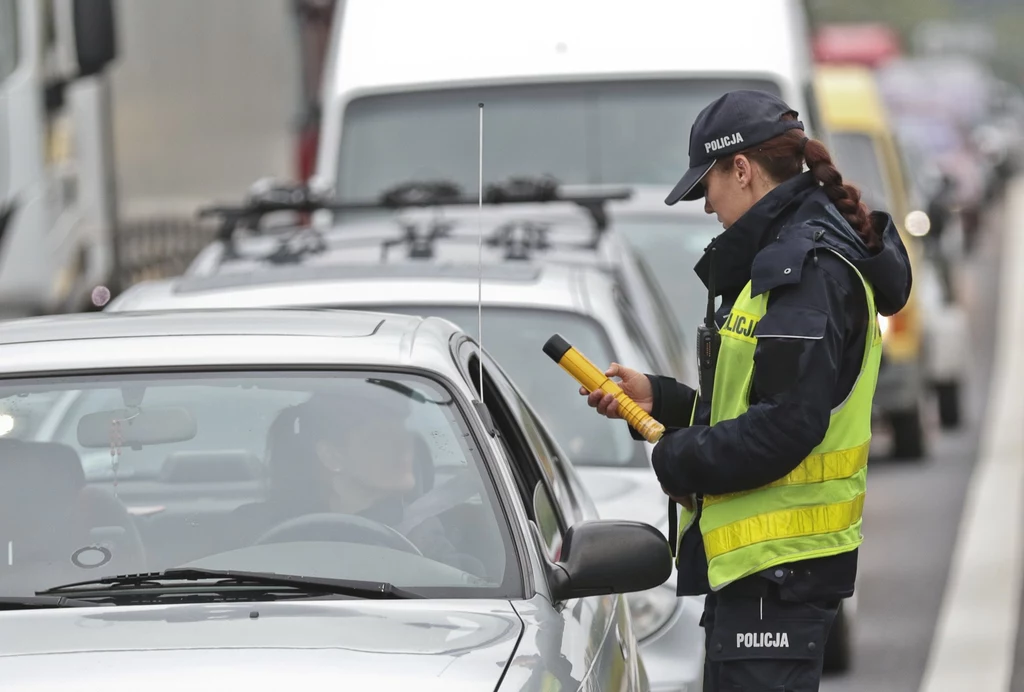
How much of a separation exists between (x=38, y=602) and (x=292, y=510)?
570mm

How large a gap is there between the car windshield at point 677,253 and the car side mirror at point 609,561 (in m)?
5.07

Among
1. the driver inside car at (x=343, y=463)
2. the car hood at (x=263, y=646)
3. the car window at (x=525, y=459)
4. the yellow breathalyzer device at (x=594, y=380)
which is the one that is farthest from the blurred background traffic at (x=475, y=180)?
the car hood at (x=263, y=646)

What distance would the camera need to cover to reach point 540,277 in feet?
22.8

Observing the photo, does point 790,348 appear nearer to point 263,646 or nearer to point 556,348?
point 556,348

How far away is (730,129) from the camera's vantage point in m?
4.53

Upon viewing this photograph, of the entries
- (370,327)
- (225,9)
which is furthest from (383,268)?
(225,9)

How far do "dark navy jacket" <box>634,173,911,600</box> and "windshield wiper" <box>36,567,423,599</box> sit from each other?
28.8 inches

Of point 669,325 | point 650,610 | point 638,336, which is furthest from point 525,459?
point 669,325

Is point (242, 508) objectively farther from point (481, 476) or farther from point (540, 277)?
point (540, 277)

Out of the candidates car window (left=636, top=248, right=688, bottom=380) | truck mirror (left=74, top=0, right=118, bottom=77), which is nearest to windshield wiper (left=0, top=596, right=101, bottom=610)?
car window (left=636, top=248, right=688, bottom=380)

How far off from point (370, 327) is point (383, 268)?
229cm

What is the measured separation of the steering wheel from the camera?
4250 mm

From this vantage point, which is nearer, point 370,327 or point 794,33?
point 370,327

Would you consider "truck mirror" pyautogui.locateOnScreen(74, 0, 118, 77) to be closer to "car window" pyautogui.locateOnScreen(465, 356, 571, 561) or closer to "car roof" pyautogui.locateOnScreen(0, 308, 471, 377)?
"car roof" pyautogui.locateOnScreen(0, 308, 471, 377)
